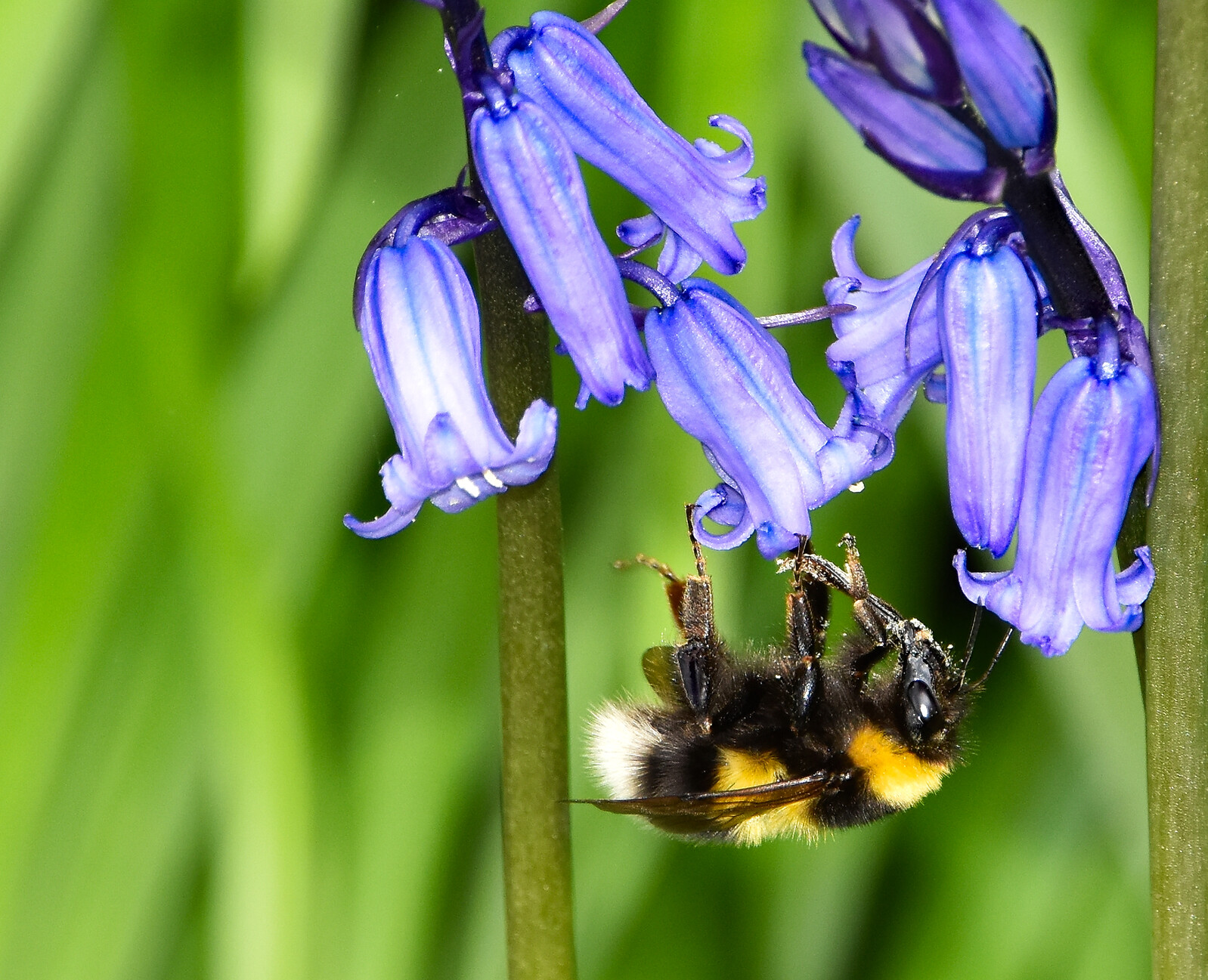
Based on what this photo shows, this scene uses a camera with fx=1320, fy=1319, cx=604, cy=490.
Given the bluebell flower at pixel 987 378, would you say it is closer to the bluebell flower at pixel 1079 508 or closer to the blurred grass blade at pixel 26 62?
the bluebell flower at pixel 1079 508

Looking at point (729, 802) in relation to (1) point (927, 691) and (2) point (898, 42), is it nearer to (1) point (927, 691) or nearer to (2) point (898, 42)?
(1) point (927, 691)

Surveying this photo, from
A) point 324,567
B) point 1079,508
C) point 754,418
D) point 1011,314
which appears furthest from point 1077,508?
point 324,567

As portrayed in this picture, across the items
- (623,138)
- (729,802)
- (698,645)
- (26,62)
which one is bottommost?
(729,802)

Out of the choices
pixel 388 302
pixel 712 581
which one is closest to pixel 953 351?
pixel 388 302

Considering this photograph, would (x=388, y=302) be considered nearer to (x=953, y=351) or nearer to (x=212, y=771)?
(x=953, y=351)

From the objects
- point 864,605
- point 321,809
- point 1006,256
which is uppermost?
point 1006,256

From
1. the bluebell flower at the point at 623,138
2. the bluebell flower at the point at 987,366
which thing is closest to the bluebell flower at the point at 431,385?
the bluebell flower at the point at 623,138
